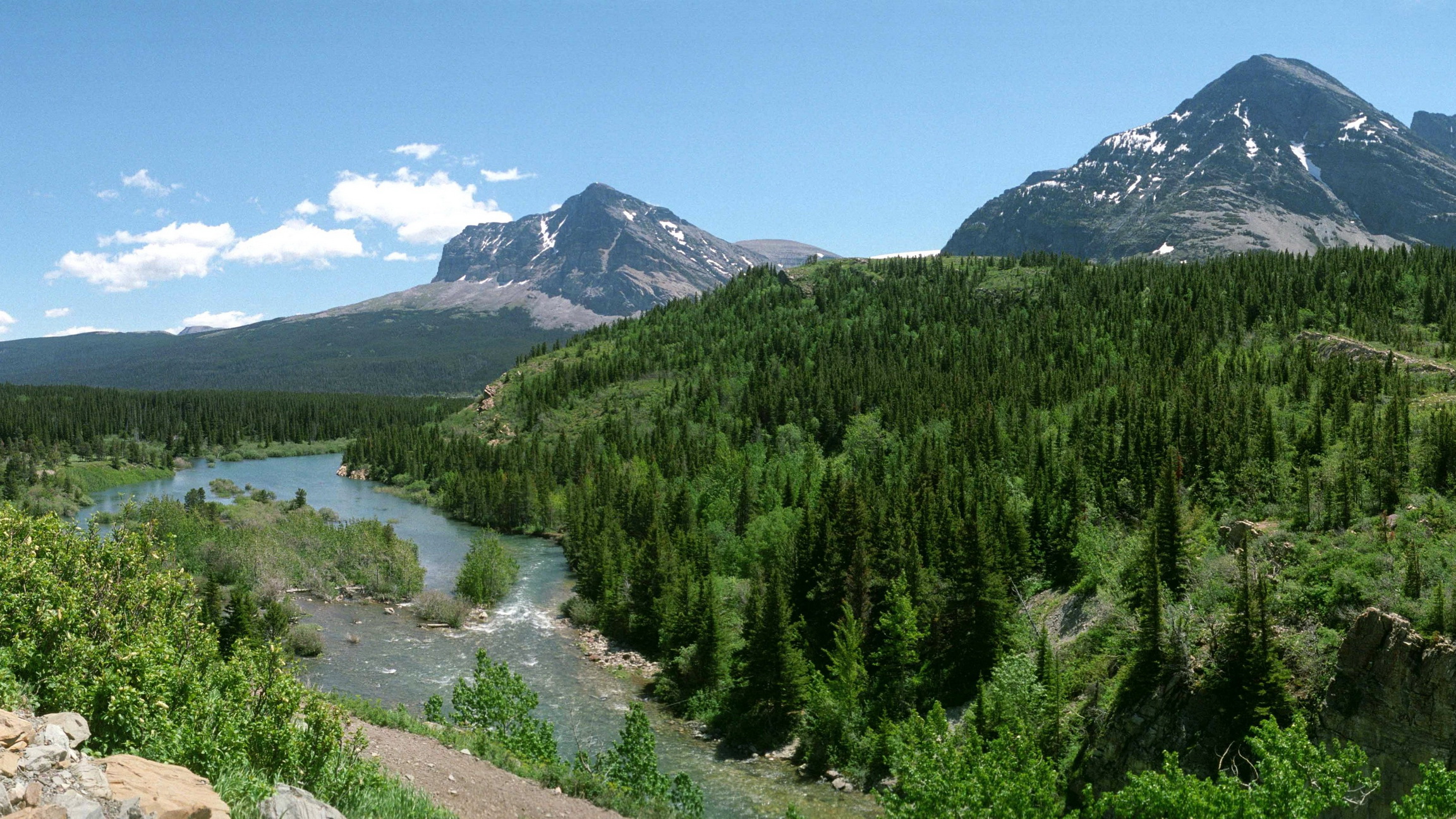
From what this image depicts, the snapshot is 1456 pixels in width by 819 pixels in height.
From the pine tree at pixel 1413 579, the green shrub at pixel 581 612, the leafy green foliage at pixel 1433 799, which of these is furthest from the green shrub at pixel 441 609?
the leafy green foliage at pixel 1433 799

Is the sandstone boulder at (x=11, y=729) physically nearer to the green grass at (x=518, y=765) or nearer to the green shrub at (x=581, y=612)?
the green grass at (x=518, y=765)

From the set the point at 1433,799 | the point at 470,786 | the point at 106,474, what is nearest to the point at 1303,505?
the point at 1433,799

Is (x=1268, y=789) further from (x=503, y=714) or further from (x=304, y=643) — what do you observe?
(x=304, y=643)

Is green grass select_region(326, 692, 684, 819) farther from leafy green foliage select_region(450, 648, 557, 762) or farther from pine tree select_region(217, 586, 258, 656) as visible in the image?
pine tree select_region(217, 586, 258, 656)

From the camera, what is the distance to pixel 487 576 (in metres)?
69.5

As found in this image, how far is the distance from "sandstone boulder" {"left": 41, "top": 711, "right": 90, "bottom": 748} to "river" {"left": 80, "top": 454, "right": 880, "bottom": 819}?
25.0 m

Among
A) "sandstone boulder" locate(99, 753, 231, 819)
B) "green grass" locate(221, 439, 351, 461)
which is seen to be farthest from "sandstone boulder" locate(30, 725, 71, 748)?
"green grass" locate(221, 439, 351, 461)

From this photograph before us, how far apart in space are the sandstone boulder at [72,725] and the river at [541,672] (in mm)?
25018

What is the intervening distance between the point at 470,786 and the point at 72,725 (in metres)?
15.3

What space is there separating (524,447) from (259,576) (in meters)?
72.6

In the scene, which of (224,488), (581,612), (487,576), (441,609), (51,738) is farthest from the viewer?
(224,488)

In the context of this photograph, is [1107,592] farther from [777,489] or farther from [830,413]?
[830,413]

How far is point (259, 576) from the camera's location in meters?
Result: 65.0

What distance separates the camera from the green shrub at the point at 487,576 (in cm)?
6725
